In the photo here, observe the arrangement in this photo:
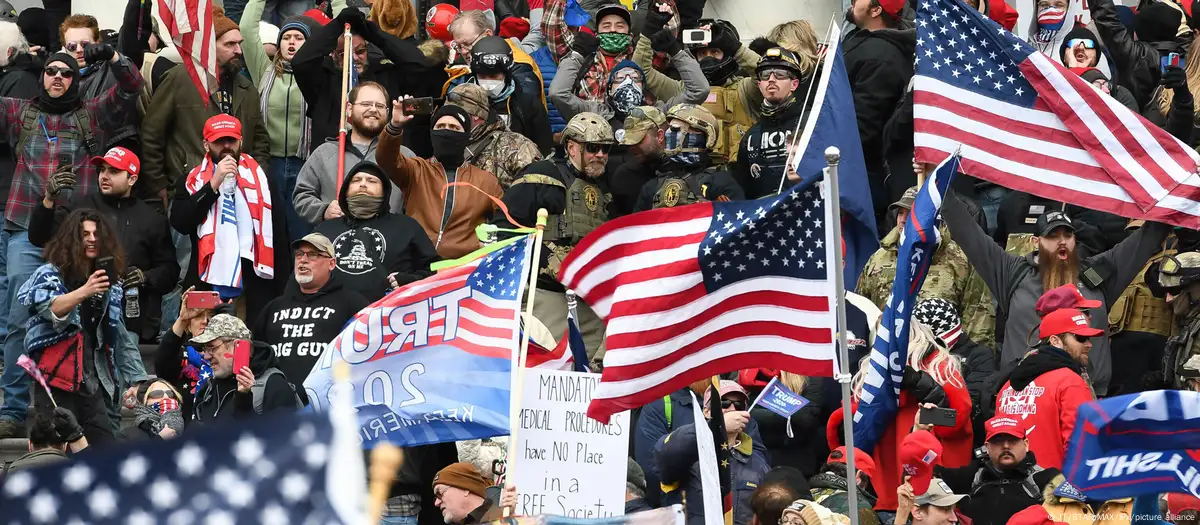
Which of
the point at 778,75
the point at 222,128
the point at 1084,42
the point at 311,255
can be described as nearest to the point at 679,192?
the point at 778,75

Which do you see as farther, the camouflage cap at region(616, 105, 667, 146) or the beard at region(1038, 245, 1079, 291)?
the camouflage cap at region(616, 105, 667, 146)

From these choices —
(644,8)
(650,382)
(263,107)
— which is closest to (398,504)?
(650,382)

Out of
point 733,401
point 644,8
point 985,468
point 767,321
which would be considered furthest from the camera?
point 644,8

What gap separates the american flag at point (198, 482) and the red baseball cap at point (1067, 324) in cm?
817

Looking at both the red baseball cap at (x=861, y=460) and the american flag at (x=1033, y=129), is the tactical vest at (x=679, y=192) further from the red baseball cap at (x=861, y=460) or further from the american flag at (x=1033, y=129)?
the american flag at (x=1033, y=129)

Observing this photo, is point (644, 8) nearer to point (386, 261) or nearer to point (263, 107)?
point (263, 107)

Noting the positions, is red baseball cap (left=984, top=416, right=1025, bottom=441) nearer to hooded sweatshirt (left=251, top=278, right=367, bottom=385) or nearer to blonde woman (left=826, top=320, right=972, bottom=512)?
blonde woman (left=826, top=320, right=972, bottom=512)

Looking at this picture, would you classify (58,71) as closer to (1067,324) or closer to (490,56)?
(490,56)

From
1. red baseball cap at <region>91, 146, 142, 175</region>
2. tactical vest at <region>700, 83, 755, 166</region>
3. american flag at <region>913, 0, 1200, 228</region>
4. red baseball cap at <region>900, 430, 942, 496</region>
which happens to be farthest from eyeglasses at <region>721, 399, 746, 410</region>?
red baseball cap at <region>91, 146, 142, 175</region>

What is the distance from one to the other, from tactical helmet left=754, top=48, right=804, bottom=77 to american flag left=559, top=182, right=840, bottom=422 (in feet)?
17.4

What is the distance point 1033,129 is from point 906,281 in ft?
5.50

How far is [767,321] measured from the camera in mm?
9914

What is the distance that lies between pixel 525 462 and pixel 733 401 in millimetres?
1755

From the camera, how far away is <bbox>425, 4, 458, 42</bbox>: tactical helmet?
17703 mm
